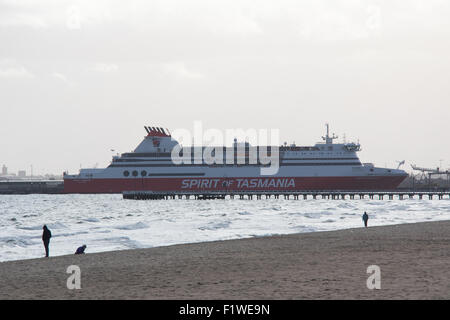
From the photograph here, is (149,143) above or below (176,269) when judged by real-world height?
above

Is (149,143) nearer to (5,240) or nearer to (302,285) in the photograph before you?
(5,240)

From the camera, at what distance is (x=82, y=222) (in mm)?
53969

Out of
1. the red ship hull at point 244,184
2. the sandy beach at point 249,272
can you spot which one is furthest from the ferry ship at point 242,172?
the sandy beach at point 249,272

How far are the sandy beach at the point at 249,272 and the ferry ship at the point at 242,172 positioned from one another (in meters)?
87.8

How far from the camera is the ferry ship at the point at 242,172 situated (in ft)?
371

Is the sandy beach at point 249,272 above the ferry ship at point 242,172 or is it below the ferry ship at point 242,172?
below

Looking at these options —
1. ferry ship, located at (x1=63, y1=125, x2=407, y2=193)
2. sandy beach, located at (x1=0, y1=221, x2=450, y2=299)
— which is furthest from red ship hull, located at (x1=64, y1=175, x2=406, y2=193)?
sandy beach, located at (x1=0, y1=221, x2=450, y2=299)

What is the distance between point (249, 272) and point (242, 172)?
328ft

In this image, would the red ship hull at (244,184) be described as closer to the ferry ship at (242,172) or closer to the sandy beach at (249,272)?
the ferry ship at (242,172)

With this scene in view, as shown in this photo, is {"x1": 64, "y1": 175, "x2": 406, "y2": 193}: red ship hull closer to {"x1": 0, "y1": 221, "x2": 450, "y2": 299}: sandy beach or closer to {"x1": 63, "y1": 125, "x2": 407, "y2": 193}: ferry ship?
{"x1": 63, "y1": 125, "x2": 407, "y2": 193}: ferry ship

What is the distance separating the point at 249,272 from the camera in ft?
56.1
